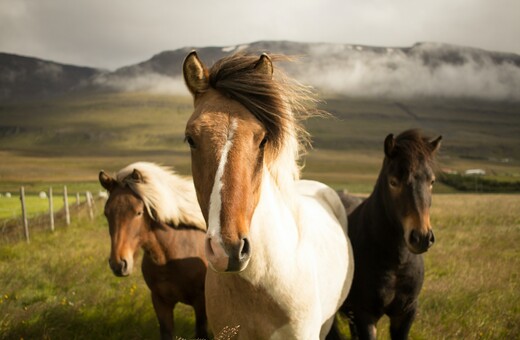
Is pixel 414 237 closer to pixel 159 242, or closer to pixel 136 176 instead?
pixel 159 242

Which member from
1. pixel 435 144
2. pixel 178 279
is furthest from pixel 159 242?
pixel 435 144

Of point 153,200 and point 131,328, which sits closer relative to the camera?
point 153,200

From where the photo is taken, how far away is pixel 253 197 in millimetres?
2285

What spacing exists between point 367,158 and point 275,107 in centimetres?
14776

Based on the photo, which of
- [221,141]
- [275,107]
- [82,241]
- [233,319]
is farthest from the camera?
[82,241]

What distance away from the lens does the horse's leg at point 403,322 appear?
4.08m

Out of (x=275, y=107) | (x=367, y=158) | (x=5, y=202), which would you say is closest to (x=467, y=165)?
(x=367, y=158)

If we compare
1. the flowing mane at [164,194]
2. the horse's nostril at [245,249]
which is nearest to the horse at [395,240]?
the horse's nostril at [245,249]

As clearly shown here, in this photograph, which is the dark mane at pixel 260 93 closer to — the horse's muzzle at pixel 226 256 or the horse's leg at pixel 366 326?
the horse's muzzle at pixel 226 256

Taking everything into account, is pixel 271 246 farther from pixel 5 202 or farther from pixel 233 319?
pixel 5 202

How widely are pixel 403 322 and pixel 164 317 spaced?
8.97ft

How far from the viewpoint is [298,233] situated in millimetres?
2871

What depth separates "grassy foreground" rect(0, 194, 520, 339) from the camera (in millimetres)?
5293

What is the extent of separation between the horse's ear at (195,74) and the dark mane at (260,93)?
0.15 feet
